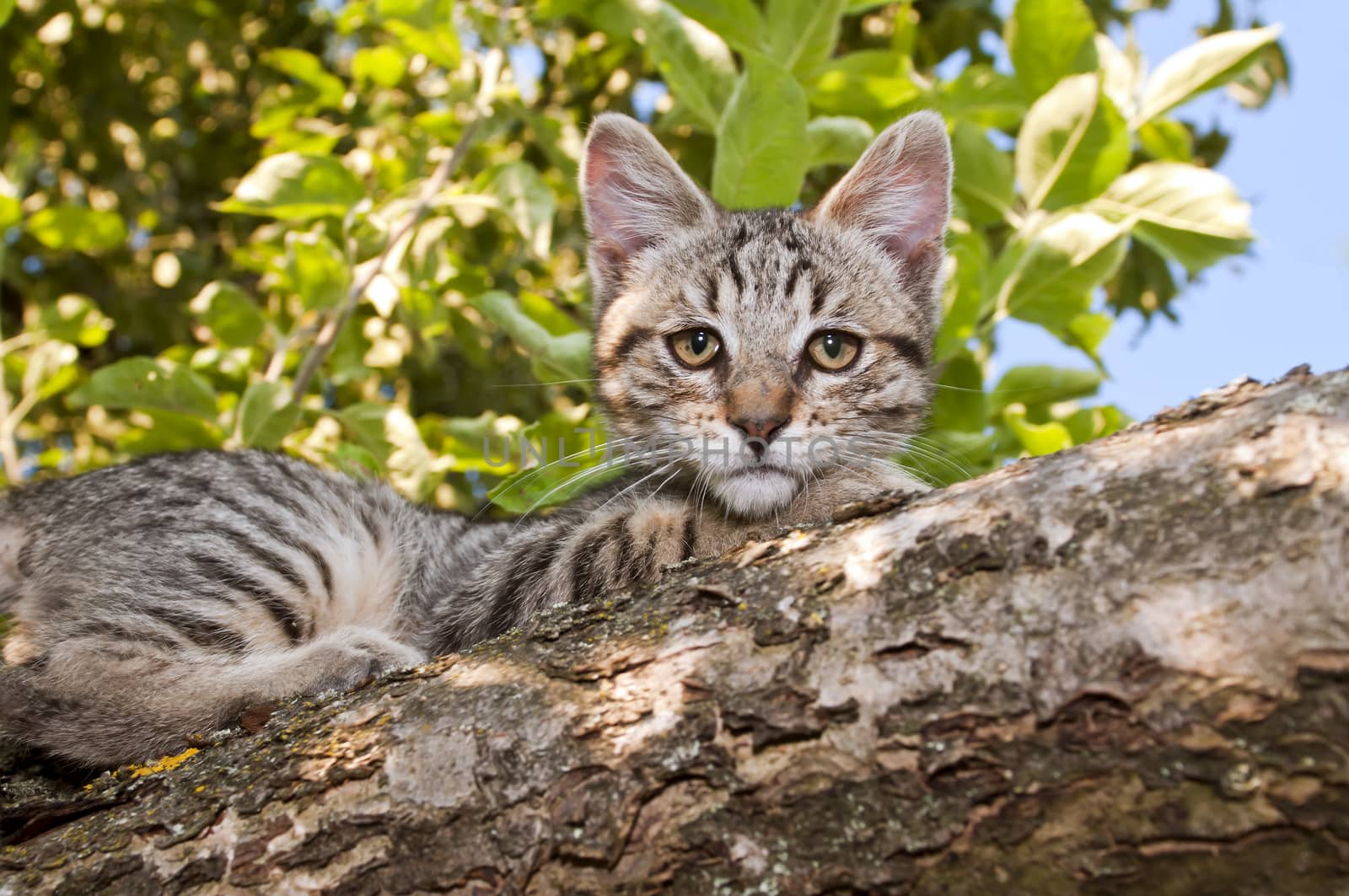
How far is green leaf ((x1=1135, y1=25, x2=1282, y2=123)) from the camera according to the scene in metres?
3.43

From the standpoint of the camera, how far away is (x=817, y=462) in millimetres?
2932

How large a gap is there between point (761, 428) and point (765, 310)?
48 cm

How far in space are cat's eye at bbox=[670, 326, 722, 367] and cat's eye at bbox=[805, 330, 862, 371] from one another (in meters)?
0.28

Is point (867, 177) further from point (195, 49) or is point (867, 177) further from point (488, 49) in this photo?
point (195, 49)

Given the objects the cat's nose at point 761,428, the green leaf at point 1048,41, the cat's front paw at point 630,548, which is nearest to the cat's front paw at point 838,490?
the cat's nose at point 761,428

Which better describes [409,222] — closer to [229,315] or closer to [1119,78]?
[229,315]

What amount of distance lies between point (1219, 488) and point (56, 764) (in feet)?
8.34

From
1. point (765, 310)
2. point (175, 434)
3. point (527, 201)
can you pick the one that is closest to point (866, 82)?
point (765, 310)

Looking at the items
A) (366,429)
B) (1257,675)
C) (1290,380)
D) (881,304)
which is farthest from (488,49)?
(1257,675)

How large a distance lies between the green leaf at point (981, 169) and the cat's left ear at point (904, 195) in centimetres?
19

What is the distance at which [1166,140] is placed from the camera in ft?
13.4

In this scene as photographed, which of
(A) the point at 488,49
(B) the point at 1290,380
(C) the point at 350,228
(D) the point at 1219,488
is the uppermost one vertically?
(A) the point at 488,49

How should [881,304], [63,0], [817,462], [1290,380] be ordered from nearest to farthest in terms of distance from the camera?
1. [1290,380]
2. [817,462]
3. [881,304]
4. [63,0]

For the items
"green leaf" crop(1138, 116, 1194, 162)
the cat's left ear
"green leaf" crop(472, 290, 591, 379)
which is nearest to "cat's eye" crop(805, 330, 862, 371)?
the cat's left ear
